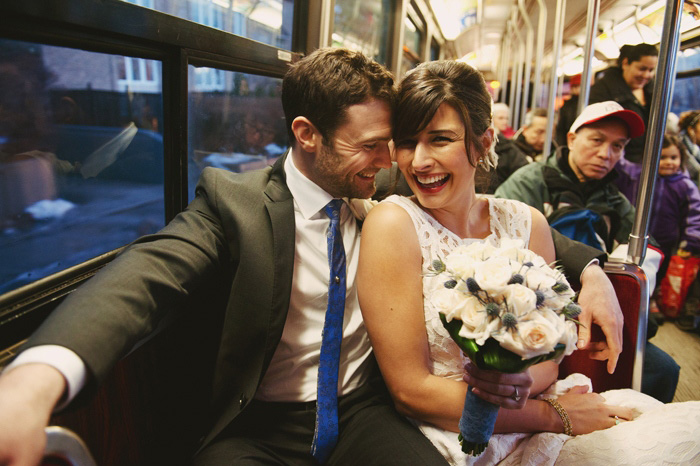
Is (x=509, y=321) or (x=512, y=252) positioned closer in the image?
(x=509, y=321)

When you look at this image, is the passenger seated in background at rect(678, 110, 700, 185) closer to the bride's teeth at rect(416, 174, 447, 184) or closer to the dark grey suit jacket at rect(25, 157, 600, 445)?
the bride's teeth at rect(416, 174, 447, 184)

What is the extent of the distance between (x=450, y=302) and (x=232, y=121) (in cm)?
169

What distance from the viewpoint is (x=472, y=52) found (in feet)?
44.4

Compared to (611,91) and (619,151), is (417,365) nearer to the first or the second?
(619,151)

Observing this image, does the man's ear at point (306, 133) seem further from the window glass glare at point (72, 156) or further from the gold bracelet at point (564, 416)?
the gold bracelet at point (564, 416)

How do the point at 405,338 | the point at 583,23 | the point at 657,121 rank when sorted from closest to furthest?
1. the point at 405,338
2. the point at 657,121
3. the point at 583,23

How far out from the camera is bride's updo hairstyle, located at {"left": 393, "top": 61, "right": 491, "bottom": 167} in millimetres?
1415

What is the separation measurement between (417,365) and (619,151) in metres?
2.06

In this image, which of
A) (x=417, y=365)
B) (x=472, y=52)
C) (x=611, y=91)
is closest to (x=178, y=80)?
(x=417, y=365)

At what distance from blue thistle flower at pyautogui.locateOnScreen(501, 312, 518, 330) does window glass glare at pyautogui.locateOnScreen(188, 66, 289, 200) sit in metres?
1.38

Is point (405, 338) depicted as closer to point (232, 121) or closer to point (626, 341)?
point (626, 341)

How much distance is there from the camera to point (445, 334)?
4.47ft

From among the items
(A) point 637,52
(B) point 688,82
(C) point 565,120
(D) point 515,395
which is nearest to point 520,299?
(D) point 515,395

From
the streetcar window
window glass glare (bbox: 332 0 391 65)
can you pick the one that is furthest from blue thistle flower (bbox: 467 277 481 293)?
the streetcar window
